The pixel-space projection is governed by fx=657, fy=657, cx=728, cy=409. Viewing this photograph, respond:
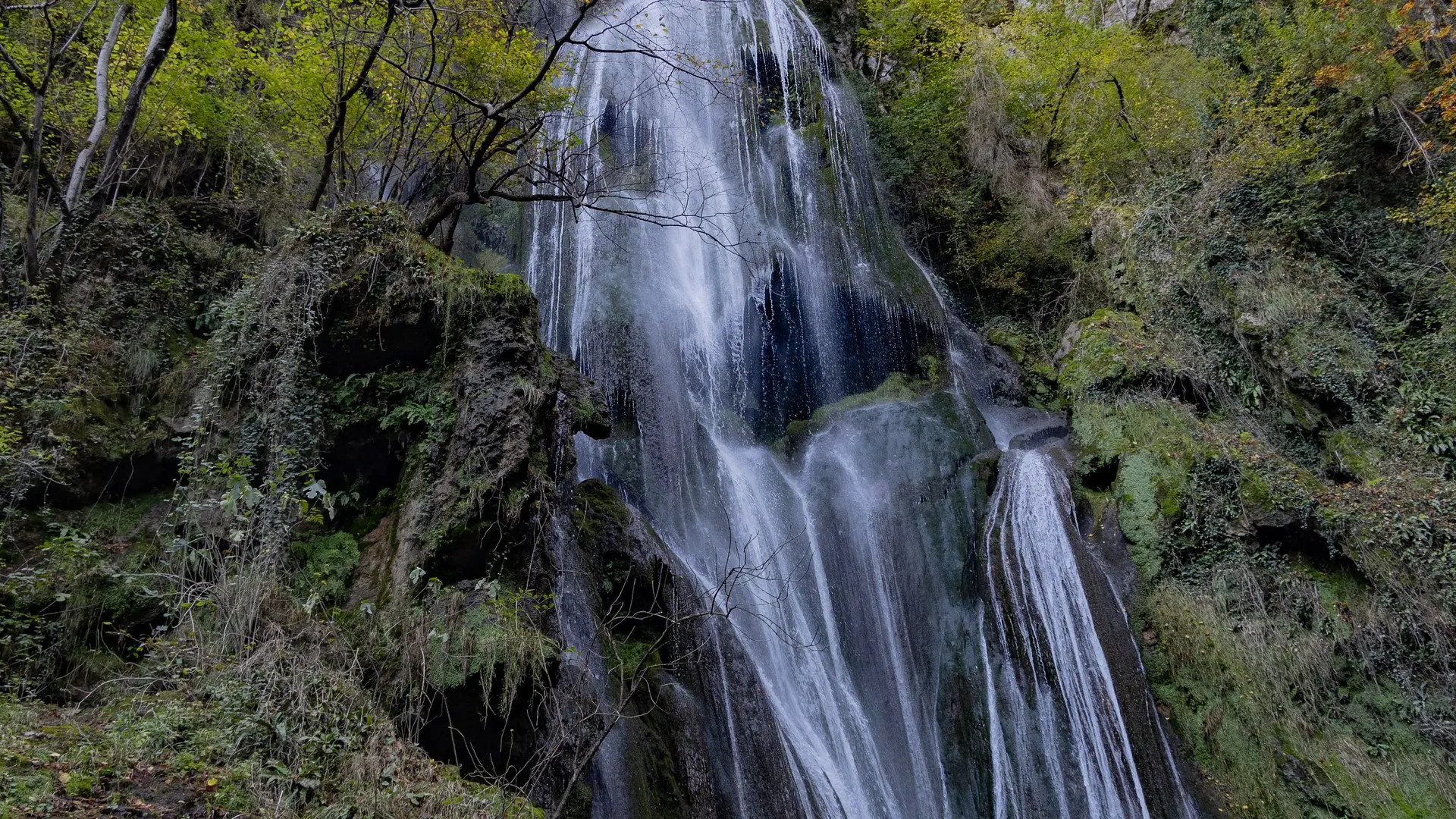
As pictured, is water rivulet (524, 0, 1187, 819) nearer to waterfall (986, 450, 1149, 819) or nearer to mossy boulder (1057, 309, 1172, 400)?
waterfall (986, 450, 1149, 819)

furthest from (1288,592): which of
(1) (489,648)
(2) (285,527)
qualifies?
(2) (285,527)

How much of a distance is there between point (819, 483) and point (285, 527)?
21.7 feet

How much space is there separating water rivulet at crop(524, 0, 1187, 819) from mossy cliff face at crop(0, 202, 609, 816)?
4.22 feet

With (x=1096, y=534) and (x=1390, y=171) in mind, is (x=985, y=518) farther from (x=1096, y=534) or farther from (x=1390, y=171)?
(x=1390, y=171)

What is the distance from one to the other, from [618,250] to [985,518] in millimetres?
7325

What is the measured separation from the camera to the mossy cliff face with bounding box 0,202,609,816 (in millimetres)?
3664

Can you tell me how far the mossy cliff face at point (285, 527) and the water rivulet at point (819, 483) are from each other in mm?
1286

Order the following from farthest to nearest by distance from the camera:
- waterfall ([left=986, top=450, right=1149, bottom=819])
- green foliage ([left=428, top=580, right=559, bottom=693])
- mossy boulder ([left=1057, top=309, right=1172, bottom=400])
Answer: mossy boulder ([left=1057, top=309, right=1172, bottom=400])
waterfall ([left=986, top=450, right=1149, bottom=819])
green foliage ([left=428, top=580, right=559, bottom=693])

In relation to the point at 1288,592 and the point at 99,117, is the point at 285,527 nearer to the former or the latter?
the point at 99,117

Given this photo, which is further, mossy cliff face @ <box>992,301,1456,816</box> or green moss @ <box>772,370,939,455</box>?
green moss @ <box>772,370,939,455</box>

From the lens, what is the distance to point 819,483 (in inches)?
377

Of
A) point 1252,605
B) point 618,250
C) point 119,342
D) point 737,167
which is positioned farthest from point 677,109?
point 1252,605

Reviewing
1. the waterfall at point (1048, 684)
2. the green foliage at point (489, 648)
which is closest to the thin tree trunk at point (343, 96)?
the green foliage at point (489, 648)

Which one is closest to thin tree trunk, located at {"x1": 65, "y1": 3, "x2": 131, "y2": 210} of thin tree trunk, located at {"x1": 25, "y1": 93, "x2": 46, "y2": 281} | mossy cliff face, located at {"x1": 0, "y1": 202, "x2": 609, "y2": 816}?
thin tree trunk, located at {"x1": 25, "y1": 93, "x2": 46, "y2": 281}
